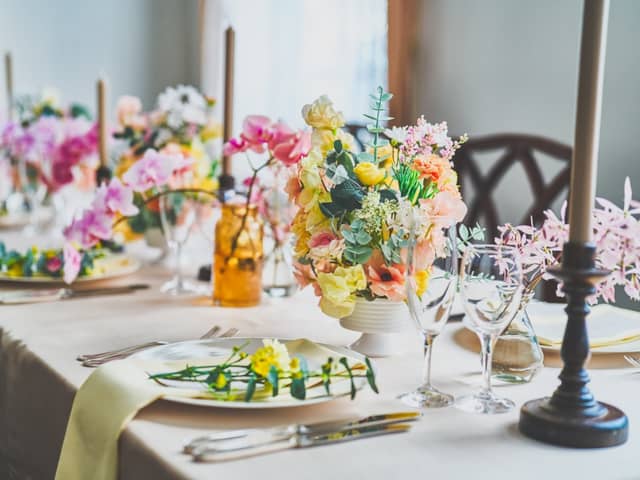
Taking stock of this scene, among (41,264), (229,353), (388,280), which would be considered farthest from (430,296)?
(41,264)

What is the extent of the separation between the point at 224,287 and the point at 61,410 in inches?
20.0

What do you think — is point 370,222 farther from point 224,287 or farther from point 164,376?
point 224,287

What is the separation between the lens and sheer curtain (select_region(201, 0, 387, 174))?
3896 mm

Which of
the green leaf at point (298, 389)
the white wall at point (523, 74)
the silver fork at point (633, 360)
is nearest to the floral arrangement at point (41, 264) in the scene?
the green leaf at point (298, 389)

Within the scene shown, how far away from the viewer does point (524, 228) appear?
108 centimetres

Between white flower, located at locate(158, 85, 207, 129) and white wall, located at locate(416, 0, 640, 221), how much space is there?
1.40 m

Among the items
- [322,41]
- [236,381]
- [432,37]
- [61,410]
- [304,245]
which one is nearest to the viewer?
[236,381]

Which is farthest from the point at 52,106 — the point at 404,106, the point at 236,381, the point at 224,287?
the point at 236,381

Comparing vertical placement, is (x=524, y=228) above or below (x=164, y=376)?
above

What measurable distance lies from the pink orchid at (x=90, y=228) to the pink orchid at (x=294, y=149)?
A: 0.40 meters

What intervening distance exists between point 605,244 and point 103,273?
1.15 m

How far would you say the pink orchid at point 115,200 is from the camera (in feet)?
5.27

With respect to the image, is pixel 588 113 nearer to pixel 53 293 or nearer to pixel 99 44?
pixel 53 293

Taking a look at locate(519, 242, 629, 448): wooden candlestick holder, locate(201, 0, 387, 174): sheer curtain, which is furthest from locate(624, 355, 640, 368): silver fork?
locate(201, 0, 387, 174): sheer curtain
